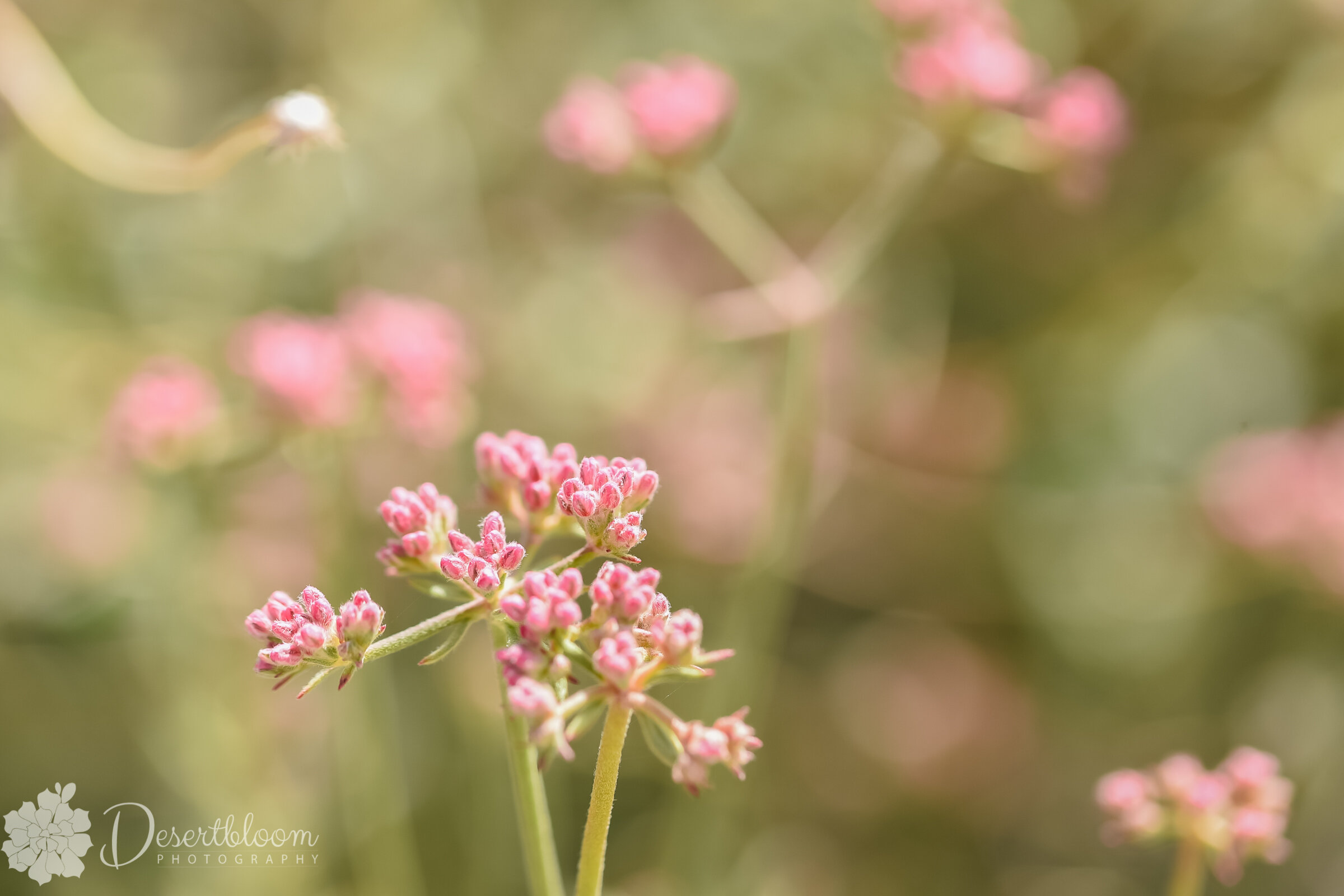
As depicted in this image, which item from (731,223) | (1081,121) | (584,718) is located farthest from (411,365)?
(1081,121)

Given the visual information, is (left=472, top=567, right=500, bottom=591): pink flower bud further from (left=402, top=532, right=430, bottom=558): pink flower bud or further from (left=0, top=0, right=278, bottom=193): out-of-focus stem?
(left=0, top=0, right=278, bottom=193): out-of-focus stem

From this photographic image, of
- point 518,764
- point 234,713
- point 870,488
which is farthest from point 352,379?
point 870,488

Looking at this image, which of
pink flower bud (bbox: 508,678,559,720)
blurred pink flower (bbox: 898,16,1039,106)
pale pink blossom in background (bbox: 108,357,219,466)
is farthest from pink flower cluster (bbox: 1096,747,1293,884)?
pale pink blossom in background (bbox: 108,357,219,466)

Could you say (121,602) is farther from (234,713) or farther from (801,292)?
(801,292)

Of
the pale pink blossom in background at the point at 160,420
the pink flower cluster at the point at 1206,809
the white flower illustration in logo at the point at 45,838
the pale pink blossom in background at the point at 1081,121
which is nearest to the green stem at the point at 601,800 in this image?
the pink flower cluster at the point at 1206,809

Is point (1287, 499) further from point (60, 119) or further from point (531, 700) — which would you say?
Answer: point (60, 119)
